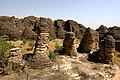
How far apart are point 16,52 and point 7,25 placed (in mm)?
18439

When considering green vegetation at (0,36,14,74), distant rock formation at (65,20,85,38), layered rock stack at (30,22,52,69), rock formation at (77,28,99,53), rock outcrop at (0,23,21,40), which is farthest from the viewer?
distant rock formation at (65,20,85,38)

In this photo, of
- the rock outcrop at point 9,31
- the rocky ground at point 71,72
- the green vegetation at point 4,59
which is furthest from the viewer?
the rock outcrop at point 9,31

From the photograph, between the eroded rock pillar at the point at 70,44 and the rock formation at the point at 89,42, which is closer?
Answer: the eroded rock pillar at the point at 70,44

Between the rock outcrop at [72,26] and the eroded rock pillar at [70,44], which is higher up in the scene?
the rock outcrop at [72,26]

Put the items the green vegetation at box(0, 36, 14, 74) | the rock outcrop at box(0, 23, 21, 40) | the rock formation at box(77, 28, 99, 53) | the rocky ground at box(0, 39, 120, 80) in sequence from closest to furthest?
the rocky ground at box(0, 39, 120, 80), the green vegetation at box(0, 36, 14, 74), the rock formation at box(77, 28, 99, 53), the rock outcrop at box(0, 23, 21, 40)

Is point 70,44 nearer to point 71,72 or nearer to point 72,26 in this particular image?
point 71,72

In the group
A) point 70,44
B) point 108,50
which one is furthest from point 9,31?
point 108,50

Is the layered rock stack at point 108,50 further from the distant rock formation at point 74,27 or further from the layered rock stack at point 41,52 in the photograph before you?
the distant rock formation at point 74,27

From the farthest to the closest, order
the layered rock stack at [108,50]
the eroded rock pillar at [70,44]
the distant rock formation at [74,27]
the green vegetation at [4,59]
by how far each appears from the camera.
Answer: the distant rock formation at [74,27] < the eroded rock pillar at [70,44] < the layered rock stack at [108,50] < the green vegetation at [4,59]

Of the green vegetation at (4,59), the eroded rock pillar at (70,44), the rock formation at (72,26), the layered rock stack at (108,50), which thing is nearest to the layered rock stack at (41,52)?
the green vegetation at (4,59)

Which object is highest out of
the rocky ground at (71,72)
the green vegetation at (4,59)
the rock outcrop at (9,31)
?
the rock outcrop at (9,31)

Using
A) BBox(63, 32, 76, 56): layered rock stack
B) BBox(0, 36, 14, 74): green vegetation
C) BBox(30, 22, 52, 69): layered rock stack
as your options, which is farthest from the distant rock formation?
BBox(0, 36, 14, 74): green vegetation

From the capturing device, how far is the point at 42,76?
1441 cm

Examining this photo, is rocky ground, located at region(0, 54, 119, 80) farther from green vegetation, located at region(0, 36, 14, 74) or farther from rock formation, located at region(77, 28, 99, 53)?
rock formation, located at region(77, 28, 99, 53)
